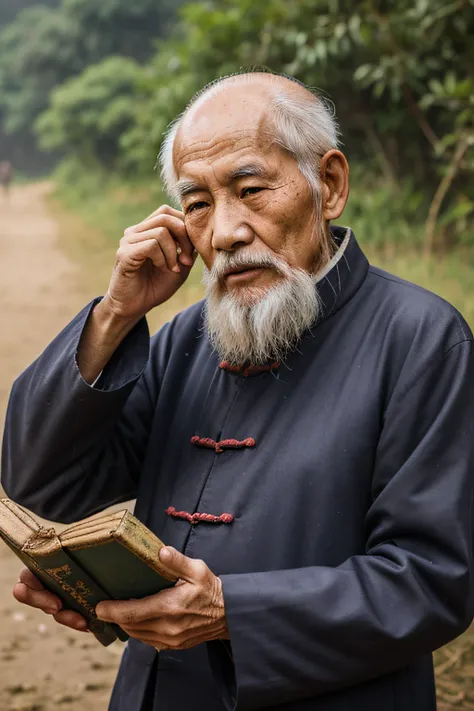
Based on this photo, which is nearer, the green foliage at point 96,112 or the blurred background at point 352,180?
the blurred background at point 352,180

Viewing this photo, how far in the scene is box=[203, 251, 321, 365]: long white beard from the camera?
187 cm

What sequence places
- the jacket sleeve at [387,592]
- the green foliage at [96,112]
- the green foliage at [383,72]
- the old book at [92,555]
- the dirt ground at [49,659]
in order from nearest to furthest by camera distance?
the old book at [92,555] → the jacket sleeve at [387,592] → the dirt ground at [49,659] → the green foliage at [383,72] → the green foliage at [96,112]

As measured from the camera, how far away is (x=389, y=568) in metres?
1.54

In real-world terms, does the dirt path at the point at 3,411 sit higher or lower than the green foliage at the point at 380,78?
lower

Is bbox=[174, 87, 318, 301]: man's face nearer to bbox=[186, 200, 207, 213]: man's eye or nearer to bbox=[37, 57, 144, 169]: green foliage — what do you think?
bbox=[186, 200, 207, 213]: man's eye

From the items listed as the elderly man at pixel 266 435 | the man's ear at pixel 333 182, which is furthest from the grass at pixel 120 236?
the elderly man at pixel 266 435

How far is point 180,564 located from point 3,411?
6.37 meters

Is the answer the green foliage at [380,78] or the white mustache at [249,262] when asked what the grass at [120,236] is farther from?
the white mustache at [249,262]

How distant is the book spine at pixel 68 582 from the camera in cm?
155

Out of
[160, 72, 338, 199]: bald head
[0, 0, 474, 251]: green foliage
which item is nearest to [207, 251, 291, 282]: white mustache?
[160, 72, 338, 199]: bald head

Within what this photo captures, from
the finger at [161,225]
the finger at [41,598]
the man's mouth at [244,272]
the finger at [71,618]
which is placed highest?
the finger at [161,225]

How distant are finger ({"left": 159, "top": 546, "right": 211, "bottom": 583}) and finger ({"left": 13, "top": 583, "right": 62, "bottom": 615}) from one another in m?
0.41

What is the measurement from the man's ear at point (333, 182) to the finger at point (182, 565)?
35.7 inches

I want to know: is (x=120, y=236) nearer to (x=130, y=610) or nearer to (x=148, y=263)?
(x=148, y=263)
